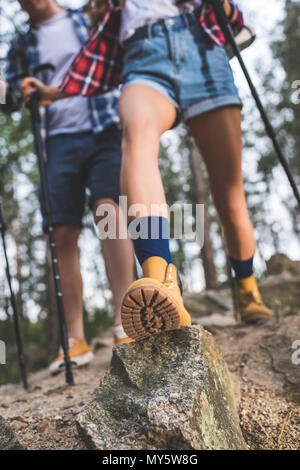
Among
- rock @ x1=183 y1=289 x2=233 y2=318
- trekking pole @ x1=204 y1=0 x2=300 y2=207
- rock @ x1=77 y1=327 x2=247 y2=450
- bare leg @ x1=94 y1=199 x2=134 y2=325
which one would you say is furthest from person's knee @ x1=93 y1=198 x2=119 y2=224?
rock @ x1=183 y1=289 x2=233 y2=318

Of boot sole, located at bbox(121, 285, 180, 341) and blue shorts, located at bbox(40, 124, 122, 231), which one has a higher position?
blue shorts, located at bbox(40, 124, 122, 231)

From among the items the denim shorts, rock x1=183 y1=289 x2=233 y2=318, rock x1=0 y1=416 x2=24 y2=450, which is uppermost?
the denim shorts

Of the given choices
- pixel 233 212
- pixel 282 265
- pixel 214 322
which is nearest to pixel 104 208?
pixel 233 212

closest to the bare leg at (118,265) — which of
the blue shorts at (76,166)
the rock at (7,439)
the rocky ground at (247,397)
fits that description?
the blue shorts at (76,166)

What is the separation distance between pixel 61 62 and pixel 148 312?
224 centimetres

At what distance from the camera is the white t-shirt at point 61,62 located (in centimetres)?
257

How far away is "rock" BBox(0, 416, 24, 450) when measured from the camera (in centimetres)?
106

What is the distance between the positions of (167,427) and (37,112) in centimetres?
208

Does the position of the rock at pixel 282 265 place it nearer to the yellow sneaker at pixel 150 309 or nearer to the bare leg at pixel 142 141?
the bare leg at pixel 142 141

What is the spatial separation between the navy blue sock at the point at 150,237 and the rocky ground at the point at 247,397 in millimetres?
629

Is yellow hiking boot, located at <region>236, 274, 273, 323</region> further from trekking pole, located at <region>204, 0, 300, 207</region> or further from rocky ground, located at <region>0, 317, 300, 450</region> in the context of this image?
trekking pole, located at <region>204, 0, 300, 207</region>

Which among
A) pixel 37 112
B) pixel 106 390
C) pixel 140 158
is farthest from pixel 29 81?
pixel 106 390

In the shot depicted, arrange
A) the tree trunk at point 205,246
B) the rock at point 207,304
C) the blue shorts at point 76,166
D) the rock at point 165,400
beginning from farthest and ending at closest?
1. the tree trunk at point 205,246
2. the rock at point 207,304
3. the blue shorts at point 76,166
4. the rock at point 165,400

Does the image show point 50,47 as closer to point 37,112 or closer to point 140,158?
point 37,112
